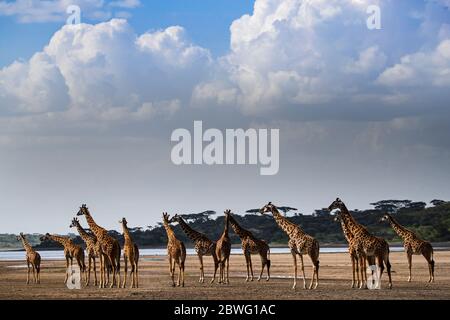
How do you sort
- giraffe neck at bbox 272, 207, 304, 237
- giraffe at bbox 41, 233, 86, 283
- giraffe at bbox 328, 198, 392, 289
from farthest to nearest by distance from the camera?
giraffe at bbox 41, 233, 86, 283 → giraffe neck at bbox 272, 207, 304, 237 → giraffe at bbox 328, 198, 392, 289

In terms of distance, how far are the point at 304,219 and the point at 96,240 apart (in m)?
96.5

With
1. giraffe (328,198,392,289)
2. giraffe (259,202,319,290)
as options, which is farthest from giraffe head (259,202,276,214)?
giraffe (328,198,392,289)

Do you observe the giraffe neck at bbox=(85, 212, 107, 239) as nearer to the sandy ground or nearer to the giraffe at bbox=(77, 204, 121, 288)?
the giraffe at bbox=(77, 204, 121, 288)

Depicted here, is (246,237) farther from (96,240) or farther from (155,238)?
(155,238)

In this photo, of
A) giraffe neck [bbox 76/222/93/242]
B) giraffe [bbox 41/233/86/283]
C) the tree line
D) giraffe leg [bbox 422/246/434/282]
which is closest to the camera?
giraffe neck [bbox 76/222/93/242]

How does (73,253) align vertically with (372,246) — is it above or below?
below

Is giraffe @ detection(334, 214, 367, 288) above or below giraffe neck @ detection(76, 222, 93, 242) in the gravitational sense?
below

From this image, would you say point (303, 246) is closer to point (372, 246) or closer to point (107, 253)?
point (372, 246)

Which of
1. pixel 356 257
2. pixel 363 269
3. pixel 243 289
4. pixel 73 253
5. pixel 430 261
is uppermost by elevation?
pixel 73 253

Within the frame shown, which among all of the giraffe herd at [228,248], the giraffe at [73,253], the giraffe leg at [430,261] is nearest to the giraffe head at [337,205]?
the giraffe herd at [228,248]

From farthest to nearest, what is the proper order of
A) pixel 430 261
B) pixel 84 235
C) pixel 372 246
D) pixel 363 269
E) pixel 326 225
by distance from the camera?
pixel 326 225, pixel 430 261, pixel 84 235, pixel 363 269, pixel 372 246

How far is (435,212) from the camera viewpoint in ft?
390

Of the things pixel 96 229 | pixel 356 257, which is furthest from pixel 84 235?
pixel 356 257
